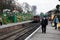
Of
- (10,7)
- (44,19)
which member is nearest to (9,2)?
(10,7)

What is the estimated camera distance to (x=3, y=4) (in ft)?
224

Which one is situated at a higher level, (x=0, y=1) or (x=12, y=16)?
(x=0, y=1)

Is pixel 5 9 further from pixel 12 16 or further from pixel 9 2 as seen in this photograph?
pixel 12 16

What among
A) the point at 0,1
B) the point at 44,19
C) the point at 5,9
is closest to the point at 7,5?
the point at 5,9

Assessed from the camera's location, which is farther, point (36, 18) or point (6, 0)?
point (36, 18)

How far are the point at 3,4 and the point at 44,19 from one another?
1790 inches

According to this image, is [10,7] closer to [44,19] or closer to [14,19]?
[14,19]

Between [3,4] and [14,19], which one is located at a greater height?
[3,4]

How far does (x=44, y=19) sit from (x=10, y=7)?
5072 centimetres

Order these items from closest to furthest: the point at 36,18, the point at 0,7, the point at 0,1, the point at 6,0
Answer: the point at 0,7 → the point at 0,1 → the point at 6,0 → the point at 36,18

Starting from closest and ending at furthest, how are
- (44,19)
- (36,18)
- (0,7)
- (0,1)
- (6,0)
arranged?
(44,19), (0,7), (0,1), (6,0), (36,18)

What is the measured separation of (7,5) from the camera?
234ft

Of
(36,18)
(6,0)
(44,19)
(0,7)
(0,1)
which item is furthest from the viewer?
(36,18)

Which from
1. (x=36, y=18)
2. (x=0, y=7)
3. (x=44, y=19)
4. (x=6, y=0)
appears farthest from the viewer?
(x=36, y=18)
